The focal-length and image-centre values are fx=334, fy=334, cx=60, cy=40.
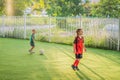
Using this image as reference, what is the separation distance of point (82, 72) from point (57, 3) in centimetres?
3535

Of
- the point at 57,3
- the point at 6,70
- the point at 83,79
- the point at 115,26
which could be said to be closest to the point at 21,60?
the point at 6,70

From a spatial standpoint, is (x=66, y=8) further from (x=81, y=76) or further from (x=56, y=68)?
(x=81, y=76)

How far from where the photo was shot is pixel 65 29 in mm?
22125

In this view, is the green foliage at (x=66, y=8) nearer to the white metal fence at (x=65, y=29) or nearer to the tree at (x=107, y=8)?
the tree at (x=107, y=8)

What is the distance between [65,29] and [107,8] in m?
11.5

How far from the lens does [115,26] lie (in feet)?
60.8

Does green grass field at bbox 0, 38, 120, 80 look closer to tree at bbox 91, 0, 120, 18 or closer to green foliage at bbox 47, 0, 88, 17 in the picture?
tree at bbox 91, 0, 120, 18

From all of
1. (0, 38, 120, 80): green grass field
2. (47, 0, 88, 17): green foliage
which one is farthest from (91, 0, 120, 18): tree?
(0, 38, 120, 80): green grass field

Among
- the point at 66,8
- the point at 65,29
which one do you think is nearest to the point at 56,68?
the point at 65,29

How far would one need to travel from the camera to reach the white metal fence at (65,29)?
1881 centimetres

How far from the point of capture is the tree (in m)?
31.8

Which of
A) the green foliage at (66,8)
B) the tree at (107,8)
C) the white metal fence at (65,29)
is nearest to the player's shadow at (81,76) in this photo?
the white metal fence at (65,29)

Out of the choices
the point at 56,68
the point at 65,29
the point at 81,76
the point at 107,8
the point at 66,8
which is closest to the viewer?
the point at 81,76

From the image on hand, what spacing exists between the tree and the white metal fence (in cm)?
862
